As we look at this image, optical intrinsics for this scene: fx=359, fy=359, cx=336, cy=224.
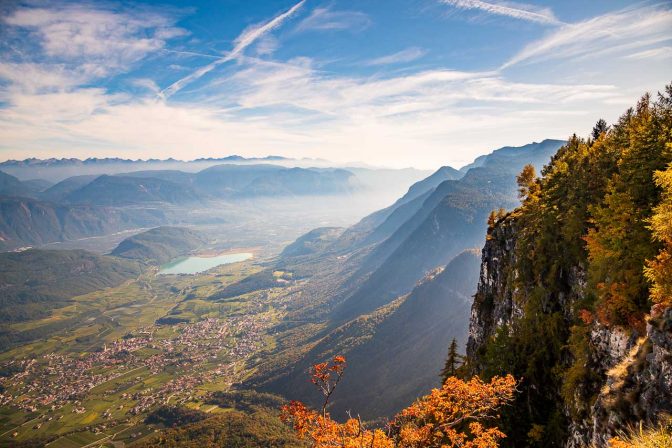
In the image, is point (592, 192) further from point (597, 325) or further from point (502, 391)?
point (502, 391)

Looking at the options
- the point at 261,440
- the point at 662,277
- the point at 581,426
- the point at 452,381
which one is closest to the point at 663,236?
the point at 662,277

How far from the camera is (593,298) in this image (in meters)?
36.5

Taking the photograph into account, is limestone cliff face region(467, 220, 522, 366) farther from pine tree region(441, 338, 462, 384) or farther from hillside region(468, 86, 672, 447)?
pine tree region(441, 338, 462, 384)

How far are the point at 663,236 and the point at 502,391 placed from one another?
17.4 metres

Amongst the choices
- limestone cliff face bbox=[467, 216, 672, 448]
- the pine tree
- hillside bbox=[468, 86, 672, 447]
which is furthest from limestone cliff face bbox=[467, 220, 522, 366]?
limestone cliff face bbox=[467, 216, 672, 448]

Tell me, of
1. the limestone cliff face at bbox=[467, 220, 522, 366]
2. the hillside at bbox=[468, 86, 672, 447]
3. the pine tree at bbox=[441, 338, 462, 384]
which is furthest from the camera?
the pine tree at bbox=[441, 338, 462, 384]

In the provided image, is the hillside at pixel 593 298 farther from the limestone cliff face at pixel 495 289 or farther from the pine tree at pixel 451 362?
the pine tree at pixel 451 362

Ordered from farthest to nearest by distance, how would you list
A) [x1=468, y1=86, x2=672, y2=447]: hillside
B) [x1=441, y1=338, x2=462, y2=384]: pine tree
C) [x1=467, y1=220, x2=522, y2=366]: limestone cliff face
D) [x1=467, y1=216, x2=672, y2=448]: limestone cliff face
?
1. [x1=441, y1=338, x2=462, y2=384]: pine tree
2. [x1=467, y1=220, x2=522, y2=366]: limestone cliff face
3. [x1=468, y1=86, x2=672, y2=447]: hillside
4. [x1=467, y1=216, x2=672, y2=448]: limestone cliff face

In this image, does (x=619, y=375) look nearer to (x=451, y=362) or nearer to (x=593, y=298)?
(x=593, y=298)

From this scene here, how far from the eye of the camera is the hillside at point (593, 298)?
25.3 meters

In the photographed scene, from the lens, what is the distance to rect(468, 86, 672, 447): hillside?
2530 cm

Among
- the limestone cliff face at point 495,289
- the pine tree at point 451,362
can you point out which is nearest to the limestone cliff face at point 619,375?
the limestone cliff face at point 495,289

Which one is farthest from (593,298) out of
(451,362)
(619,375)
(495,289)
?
(451,362)

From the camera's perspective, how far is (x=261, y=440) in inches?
6531
